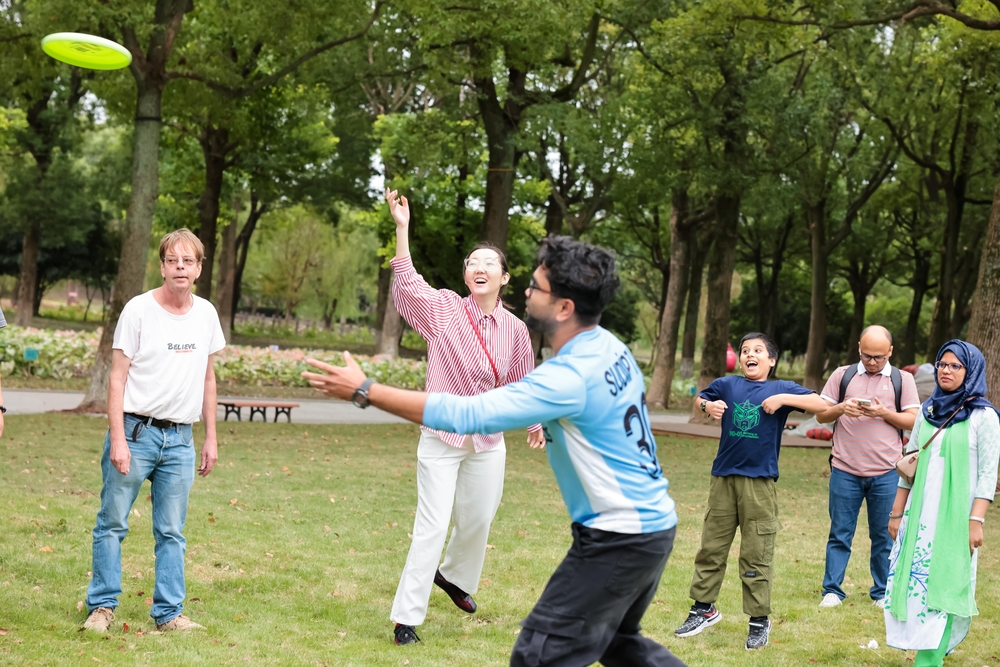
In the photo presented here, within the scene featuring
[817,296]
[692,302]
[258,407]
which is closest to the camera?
[258,407]

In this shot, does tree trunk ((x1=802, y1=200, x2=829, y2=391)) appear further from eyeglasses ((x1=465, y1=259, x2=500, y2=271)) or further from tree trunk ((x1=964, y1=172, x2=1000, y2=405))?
eyeglasses ((x1=465, y1=259, x2=500, y2=271))

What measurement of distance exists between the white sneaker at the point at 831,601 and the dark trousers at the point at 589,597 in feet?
13.4

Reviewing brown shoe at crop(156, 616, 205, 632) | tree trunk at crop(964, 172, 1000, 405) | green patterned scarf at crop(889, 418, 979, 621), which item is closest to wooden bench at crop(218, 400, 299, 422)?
tree trunk at crop(964, 172, 1000, 405)

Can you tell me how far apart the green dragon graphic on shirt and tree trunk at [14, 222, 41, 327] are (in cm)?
3546

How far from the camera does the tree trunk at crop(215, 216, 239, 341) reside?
3766 centimetres

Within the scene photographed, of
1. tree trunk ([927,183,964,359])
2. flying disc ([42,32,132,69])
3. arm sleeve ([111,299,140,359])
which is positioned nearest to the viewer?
arm sleeve ([111,299,140,359])

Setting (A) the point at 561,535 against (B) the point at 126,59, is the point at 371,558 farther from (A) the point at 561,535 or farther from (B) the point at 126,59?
(B) the point at 126,59

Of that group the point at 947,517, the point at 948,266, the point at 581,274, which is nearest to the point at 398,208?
the point at 581,274

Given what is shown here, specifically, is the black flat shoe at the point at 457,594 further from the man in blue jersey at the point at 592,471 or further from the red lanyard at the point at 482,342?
the man in blue jersey at the point at 592,471

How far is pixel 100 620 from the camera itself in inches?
223

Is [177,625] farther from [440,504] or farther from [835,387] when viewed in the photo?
[835,387]

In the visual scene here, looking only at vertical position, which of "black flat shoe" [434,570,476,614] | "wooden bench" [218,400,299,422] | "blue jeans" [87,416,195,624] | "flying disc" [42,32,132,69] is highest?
"flying disc" [42,32,132,69]

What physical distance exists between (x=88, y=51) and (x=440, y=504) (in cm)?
575

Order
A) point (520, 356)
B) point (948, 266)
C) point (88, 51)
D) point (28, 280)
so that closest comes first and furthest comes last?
1. point (520, 356)
2. point (88, 51)
3. point (948, 266)
4. point (28, 280)
